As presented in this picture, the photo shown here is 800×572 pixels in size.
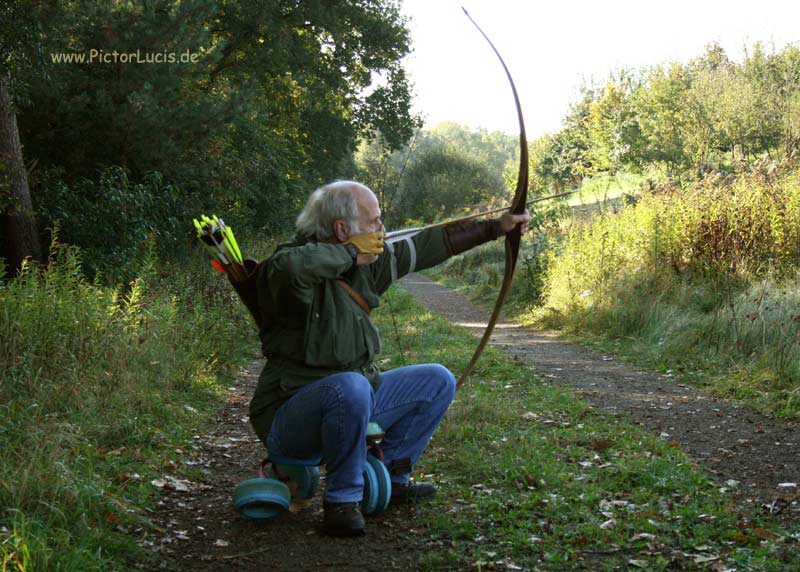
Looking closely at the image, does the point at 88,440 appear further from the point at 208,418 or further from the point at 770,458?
the point at 770,458

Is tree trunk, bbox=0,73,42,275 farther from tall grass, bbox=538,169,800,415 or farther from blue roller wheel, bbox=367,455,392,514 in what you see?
tall grass, bbox=538,169,800,415

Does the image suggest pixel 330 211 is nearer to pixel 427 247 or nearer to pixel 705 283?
pixel 427 247

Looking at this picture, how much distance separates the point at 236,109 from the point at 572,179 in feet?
84.6

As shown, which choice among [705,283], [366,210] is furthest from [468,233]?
[705,283]

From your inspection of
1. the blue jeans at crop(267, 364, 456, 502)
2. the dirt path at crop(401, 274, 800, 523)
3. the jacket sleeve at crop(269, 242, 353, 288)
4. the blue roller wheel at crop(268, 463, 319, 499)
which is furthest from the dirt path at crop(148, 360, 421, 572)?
the dirt path at crop(401, 274, 800, 523)

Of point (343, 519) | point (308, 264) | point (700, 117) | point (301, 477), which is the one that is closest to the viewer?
point (308, 264)

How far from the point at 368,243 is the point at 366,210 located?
0.66 ft

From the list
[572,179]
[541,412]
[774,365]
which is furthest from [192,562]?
[572,179]

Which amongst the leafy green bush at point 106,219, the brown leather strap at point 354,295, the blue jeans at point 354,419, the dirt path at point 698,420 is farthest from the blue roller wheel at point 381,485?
the leafy green bush at point 106,219

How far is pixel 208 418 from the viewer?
20.8 feet

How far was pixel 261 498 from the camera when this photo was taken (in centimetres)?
375

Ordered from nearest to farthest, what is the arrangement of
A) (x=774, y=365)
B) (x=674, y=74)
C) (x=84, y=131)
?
(x=774, y=365)
(x=84, y=131)
(x=674, y=74)

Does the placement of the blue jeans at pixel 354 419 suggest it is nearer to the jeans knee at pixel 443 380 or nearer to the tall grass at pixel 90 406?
the jeans knee at pixel 443 380

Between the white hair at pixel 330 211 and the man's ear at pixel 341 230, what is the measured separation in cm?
2
